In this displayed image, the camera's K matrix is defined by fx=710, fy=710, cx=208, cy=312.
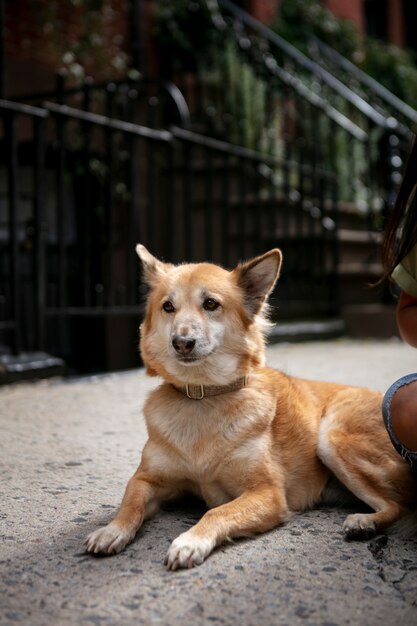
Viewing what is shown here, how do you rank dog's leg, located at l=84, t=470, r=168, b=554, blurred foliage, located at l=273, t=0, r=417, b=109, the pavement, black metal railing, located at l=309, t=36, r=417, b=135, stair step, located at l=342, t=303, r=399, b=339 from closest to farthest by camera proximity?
1. the pavement
2. dog's leg, located at l=84, t=470, r=168, b=554
3. stair step, located at l=342, t=303, r=399, b=339
4. black metal railing, located at l=309, t=36, r=417, b=135
5. blurred foliage, located at l=273, t=0, r=417, b=109

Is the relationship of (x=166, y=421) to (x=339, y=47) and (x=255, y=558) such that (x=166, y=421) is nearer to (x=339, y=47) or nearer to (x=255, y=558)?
(x=255, y=558)

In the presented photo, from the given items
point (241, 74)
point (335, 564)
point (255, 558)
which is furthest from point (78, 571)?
point (241, 74)

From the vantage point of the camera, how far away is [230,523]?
82.4 inches

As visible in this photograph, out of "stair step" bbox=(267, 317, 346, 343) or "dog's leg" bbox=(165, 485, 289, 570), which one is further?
"stair step" bbox=(267, 317, 346, 343)

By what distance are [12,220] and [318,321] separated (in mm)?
4149

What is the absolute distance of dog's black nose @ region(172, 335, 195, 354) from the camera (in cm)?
234

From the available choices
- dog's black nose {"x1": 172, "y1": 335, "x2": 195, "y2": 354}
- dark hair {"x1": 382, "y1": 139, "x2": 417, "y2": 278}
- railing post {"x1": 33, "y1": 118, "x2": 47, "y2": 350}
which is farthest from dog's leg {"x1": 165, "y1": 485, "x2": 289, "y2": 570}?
railing post {"x1": 33, "y1": 118, "x2": 47, "y2": 350}

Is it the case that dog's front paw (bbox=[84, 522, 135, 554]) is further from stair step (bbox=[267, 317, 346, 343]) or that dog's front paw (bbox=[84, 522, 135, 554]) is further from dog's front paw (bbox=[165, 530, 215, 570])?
stair step (bbox=[267, 317, 346, 343])

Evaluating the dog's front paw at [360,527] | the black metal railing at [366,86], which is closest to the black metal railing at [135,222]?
the black metal railing at [366,86]

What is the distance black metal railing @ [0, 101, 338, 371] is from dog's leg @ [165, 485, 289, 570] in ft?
10.7

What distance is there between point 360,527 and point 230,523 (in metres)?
0.41

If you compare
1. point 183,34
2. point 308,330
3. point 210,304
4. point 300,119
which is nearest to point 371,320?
point 308,330

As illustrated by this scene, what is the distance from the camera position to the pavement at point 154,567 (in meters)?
1.67

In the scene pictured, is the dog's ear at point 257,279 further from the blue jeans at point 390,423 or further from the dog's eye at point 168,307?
the blue jeans at point 390,423
